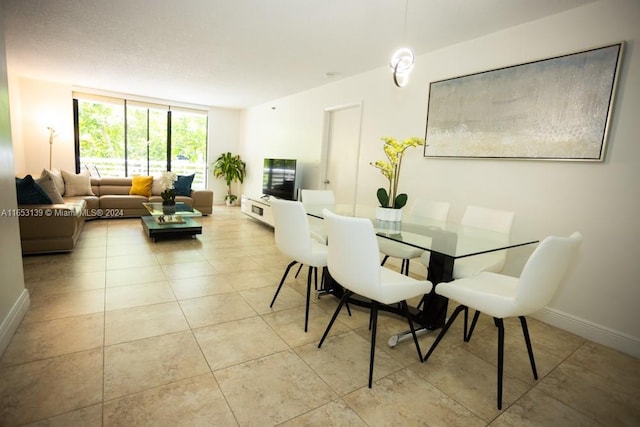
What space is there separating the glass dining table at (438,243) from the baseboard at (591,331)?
2.61 feet

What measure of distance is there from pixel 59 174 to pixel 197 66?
10.1ft

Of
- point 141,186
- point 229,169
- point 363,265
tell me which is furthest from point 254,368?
point 229,169

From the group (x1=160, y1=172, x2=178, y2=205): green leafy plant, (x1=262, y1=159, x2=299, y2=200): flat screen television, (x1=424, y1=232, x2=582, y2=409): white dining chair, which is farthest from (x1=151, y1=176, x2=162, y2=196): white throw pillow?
(x1=424, y1=232, x2=582, y2=409): white dining chair

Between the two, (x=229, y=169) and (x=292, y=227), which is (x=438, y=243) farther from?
(x=229, y=169)

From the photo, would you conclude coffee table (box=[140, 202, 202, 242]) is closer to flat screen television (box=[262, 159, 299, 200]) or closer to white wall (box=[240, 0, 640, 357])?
flat screen television (box=[262, 159, 299, 200])

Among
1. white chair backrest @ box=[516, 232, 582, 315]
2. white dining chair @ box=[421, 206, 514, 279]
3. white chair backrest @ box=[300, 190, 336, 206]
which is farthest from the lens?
white chair backrest @ box=[300, 190, 336, 206]

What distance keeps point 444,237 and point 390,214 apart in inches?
19.4

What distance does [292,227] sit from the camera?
88.3 inches

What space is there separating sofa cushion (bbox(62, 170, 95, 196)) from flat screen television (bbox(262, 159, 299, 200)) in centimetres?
304

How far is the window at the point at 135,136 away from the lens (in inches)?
253

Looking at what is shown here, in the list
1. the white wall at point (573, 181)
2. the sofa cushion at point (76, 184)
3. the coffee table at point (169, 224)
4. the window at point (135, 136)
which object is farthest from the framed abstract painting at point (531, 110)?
the window at point (135, 136)

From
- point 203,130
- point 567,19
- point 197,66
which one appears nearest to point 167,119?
point 203,130

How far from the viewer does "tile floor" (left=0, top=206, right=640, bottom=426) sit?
1.48m

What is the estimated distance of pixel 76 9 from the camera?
2873 millimetres
